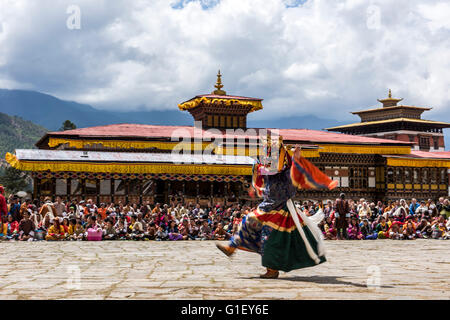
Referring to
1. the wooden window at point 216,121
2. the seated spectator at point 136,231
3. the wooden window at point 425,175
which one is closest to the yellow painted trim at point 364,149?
the wooden window at point 425,175

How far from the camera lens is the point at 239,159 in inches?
969

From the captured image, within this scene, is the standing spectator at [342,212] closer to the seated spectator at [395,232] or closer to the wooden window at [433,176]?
the seated spectator at [395,232]

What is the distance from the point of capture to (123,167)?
2173 cm

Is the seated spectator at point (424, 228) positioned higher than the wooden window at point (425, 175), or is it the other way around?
the wooden window at point (425, 175)

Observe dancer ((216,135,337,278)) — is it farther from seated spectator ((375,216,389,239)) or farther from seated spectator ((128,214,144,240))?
seated spectator ((375,216,389,239))

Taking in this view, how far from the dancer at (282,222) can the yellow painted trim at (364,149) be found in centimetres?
2186

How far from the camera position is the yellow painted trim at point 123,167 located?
2014cm

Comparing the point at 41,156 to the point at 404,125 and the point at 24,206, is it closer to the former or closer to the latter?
the point at 24,206

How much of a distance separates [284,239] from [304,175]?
76cm

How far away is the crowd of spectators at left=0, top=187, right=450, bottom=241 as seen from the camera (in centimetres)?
1398

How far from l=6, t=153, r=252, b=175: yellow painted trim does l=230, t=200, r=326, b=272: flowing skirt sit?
15052 mm
